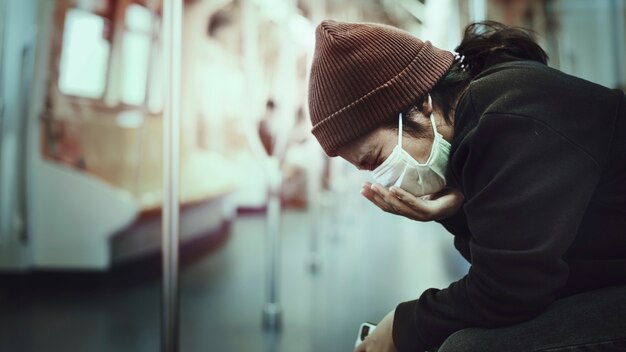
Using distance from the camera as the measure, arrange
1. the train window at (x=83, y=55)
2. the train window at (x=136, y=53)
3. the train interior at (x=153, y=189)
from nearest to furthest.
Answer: the train interior at (x=153, y=189)
the train window at (x=83, y=55)
the train window at (x=136, y=53)

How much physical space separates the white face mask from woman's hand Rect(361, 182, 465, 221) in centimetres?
2

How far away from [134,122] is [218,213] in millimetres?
1032

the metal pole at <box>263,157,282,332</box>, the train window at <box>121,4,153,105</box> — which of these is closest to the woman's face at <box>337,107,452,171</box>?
the metal pole at <box>263,157,282,332</box>

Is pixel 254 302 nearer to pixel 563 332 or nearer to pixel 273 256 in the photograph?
pixel 273 256

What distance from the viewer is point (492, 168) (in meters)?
0.56

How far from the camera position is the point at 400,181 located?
2.24 feet

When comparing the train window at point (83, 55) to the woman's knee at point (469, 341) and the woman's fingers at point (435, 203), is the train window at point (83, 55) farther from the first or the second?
the woman's knee at point (469, 341)

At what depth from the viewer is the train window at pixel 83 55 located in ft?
6.53

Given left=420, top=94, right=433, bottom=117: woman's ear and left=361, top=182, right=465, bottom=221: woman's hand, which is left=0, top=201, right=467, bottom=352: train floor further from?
left=420, top=94, right=433, bottom=117: woman's ear

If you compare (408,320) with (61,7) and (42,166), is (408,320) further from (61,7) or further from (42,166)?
(61,7)

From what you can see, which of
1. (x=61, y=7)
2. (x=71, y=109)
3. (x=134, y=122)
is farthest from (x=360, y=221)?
(x=61, y=7)

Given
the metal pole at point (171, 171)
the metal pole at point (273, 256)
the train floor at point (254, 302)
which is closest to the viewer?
the metal pole at point (171, 171)

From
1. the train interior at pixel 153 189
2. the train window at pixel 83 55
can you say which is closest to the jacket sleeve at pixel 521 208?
the train interior at pixel 153 189

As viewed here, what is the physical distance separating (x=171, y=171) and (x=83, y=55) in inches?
56.8
